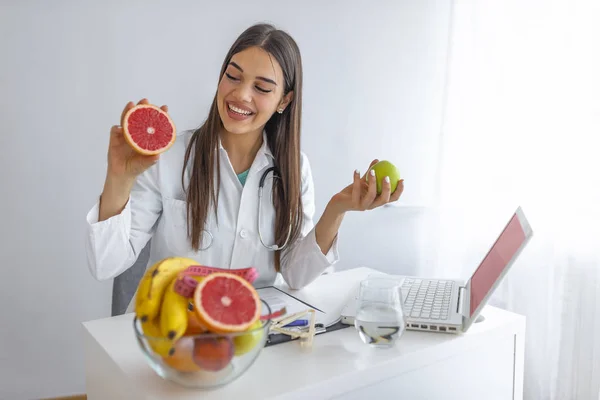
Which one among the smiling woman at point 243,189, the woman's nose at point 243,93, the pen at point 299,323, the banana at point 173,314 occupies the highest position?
the woman's nose at point 243,93

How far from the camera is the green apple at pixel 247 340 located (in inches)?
29.6

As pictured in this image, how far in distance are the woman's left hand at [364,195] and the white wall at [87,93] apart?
1.18 meters

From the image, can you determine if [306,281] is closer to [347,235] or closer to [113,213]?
[113,213]

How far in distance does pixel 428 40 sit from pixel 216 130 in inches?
57.7

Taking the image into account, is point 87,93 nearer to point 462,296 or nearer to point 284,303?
point 284,303

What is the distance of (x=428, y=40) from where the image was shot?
2.59 meters

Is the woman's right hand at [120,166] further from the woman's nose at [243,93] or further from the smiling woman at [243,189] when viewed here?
the woman's nose at [243,93]

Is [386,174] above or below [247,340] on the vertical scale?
above

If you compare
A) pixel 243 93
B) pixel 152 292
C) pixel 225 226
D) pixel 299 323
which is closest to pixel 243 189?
pixel 225 226

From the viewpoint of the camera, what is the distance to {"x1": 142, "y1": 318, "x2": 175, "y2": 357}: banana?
2.39 ft

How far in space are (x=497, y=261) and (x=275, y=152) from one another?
30.5 inches

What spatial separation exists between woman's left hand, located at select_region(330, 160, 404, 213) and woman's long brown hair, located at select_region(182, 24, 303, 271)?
26 cm

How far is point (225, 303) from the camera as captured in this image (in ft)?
2.48

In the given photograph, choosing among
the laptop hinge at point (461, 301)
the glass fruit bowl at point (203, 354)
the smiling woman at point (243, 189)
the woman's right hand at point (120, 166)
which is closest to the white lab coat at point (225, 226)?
the smiling woman at point (243, 189)
